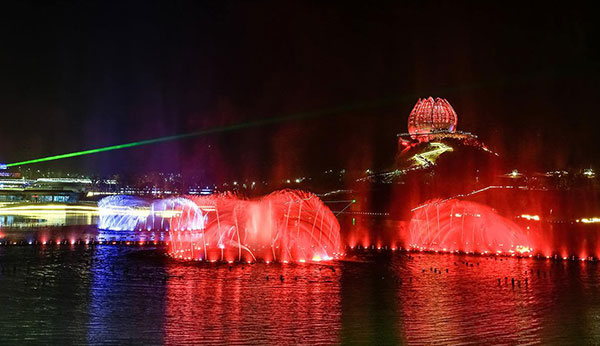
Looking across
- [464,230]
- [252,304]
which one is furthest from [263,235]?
[252,304]

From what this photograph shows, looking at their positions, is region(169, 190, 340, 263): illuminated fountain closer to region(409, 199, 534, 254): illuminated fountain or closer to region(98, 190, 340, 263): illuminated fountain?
region(98, 190, 340, 263): illuminated fountain

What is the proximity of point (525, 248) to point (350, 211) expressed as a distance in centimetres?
3151

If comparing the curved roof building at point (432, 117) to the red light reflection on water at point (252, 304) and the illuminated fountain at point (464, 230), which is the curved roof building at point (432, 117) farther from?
the red light reflection on water at point (252, 304)

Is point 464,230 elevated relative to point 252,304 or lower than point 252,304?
elevated

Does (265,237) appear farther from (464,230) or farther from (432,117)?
(432,117)

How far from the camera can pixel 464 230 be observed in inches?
1503

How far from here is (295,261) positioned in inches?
952

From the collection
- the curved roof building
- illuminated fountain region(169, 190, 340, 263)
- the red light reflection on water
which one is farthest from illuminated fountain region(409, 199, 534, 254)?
the curved roof building

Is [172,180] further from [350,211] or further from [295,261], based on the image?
[295,261]

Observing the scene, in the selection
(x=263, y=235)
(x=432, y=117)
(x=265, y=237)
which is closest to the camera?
(x=265, y=237)

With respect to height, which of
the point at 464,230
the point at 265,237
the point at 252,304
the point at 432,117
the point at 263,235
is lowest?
the point at 252,304

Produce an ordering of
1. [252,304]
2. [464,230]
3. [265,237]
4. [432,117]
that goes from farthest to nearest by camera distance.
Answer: [432,117]
[464,230]
[265,237]
[252,304]

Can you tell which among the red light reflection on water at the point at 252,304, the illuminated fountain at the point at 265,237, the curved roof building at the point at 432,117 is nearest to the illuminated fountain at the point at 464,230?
the illuminated fountain at the point at 265,237

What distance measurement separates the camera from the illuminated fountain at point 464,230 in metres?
31.1
